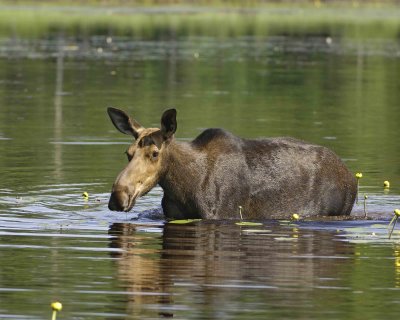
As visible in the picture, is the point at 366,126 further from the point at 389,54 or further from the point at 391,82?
the point at 389,54

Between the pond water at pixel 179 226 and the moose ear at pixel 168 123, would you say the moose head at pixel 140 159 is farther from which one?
the pond water at pixel 179 226

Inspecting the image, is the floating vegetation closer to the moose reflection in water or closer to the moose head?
the moose reflection in water

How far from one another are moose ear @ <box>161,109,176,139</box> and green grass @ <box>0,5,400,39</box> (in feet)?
147

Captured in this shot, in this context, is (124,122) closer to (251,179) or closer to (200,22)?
(251,179)

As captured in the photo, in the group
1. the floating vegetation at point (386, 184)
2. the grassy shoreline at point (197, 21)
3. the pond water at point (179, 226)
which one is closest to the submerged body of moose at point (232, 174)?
the pond water at point (179, 226)

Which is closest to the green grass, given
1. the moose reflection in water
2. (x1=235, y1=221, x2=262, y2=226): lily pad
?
(x1=235, y1=221, x2=262, y2=226): lily pad

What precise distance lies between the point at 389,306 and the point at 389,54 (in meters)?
41.3

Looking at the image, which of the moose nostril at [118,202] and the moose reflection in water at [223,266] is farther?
the moose nostril at [118,202]

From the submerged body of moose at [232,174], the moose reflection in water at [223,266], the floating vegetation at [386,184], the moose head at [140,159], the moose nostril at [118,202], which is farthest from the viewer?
the floating vegetation at [386,184]

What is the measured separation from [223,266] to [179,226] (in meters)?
2.47

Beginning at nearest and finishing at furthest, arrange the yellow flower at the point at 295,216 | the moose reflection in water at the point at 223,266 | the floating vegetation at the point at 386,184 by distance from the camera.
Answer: the moose reflection in water at the point at 223,266 < the yellow flower at the point at 295,216 < the floating vegetation at the point at 386,184

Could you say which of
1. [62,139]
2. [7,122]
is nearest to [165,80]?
[7,122]

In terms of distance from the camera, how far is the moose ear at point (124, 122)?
49.2ft

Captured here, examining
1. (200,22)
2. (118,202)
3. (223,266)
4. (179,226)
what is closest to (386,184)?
(179,226)
